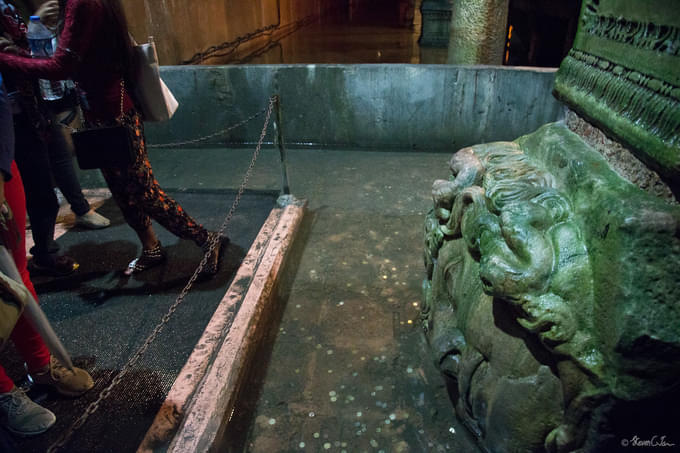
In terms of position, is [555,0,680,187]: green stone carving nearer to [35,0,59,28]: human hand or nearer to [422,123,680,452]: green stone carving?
[422,123,680,452]: green stone carving

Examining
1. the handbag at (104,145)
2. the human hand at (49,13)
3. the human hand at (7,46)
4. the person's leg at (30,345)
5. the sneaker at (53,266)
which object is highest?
the human hand at (49,13)

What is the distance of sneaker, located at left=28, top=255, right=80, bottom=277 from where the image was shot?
10.6 feet

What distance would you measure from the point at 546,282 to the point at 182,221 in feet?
7.84

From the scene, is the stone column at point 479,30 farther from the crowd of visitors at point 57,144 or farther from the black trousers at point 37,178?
the black trousers at point 37,178

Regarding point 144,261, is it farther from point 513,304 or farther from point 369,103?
point 369,103

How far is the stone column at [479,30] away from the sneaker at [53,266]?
208 inches

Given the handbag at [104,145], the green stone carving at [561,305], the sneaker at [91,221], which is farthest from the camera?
the sneaker at [91,221]

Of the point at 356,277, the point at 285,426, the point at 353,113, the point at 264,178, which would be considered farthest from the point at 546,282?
the point at 353,113

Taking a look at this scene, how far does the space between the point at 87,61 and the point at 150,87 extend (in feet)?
1.20

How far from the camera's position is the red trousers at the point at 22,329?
2.05 m

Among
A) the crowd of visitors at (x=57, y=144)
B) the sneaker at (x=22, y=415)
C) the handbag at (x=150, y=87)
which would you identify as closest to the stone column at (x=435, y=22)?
the crowd of visitors at (x=57, y=144)

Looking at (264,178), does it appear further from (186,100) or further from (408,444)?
(408,444)

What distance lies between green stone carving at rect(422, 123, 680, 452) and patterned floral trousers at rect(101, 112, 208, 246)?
75.2 inches

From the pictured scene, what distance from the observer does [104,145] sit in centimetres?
258
